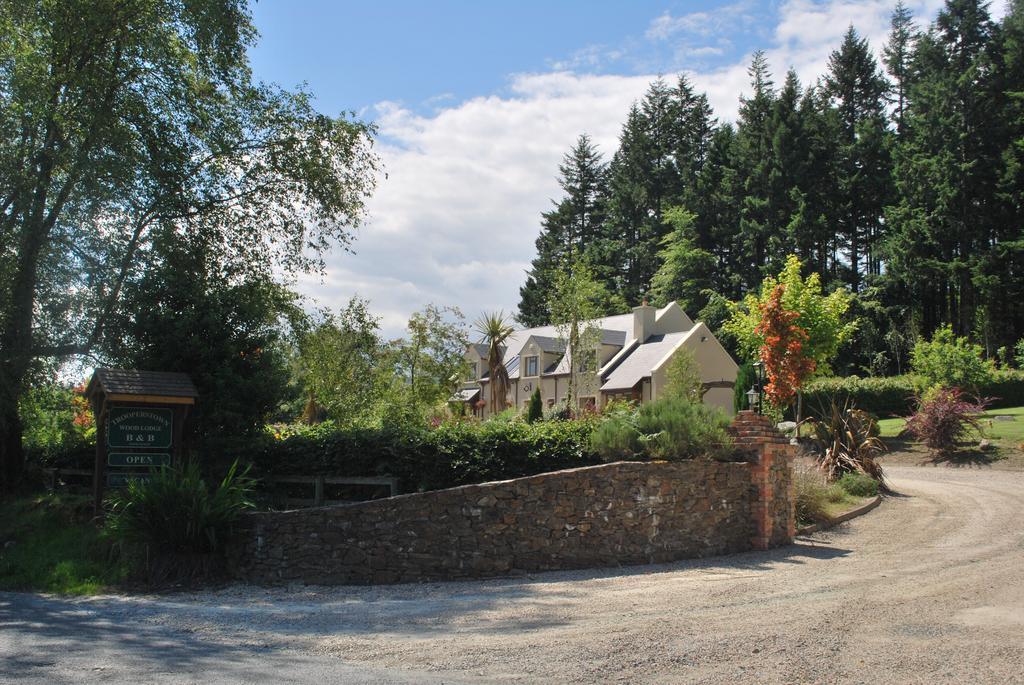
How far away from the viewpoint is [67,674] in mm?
6262

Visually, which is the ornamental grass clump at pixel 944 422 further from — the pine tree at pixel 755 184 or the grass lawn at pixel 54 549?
the pine tree at pixel 755 184

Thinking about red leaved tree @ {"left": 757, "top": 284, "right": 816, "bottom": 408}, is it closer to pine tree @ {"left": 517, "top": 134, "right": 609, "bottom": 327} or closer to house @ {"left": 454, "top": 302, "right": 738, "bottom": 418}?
house @ {"left": 454, "top": 302, "right": 738, "bottom": 418}

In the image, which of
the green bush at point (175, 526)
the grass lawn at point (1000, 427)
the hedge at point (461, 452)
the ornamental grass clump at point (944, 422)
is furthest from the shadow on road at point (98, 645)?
the grass lawn at point (1000, 427)

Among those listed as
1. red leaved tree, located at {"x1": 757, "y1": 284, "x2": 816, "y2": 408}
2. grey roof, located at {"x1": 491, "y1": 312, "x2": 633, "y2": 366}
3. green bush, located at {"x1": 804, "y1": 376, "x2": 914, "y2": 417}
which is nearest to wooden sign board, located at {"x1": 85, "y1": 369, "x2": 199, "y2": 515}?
red leaved tree, located at {"x1": 757, "y1": 284, "x2": 816, "y2": 408}

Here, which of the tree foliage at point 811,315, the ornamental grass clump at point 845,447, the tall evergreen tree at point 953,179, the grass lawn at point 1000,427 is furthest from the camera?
the tall evergreen tree at point 953,179

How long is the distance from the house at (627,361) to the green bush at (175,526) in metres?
27.1

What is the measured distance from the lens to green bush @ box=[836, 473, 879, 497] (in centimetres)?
1631

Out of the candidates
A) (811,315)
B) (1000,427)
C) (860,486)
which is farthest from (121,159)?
(1000,427)

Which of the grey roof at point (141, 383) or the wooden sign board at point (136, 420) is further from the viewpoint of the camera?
the wooden sign board at point (136, 420)

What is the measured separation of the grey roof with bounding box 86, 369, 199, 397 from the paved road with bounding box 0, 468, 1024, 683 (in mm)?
3287

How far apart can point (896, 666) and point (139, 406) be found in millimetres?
10847

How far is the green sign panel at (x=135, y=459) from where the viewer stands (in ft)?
A: 40.6

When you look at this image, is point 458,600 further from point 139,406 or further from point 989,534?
point 989,534

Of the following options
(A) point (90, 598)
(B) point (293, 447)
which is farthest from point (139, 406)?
(A) point (90, 598)
